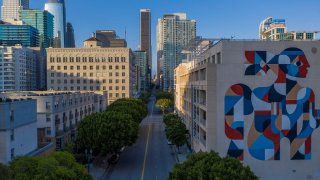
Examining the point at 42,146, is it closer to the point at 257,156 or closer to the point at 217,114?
the point at 217,114

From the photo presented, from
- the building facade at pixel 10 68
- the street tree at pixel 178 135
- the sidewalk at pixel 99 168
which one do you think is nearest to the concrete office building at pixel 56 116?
the sidewalk at pixel 99 168

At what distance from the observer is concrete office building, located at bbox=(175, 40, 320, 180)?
4753 cm

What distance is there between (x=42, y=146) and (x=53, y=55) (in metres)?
93.3

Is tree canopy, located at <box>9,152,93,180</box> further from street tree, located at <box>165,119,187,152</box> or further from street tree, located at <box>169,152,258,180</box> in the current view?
street tree, located at <box>165,119,187,152</box>

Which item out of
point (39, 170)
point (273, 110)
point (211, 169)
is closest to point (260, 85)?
point (273, 110)

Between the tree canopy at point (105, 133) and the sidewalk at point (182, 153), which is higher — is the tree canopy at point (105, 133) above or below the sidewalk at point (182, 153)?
above

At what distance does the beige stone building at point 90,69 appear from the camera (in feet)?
471

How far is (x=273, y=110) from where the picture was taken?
4797 cm

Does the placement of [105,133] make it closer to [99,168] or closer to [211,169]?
[99,168]

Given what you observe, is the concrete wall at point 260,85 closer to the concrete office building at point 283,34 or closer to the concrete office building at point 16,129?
the concrete office building at point 283,34

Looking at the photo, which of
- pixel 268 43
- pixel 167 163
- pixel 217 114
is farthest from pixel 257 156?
pixel 167 163

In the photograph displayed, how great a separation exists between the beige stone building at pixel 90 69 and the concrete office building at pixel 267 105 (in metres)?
99.7

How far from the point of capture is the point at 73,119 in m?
76.9

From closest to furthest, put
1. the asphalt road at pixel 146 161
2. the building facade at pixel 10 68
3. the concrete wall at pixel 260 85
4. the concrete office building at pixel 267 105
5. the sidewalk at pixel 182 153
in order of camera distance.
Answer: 1. the concrete wall at pixel 260 85
2. the concrete office building at pixel 267 105
3. the asphalt road at pixel 146 161
4. the sidewalk at pixel 182 153
5. the building facade at pixel 10 68
